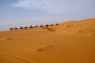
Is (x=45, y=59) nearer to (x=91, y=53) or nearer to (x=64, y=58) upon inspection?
(x=64, y=58)

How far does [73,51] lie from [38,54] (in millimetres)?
1658

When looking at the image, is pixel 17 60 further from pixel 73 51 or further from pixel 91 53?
pixel 91 53

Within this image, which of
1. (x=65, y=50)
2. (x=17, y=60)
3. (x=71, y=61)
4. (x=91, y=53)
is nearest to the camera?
(x=71, y=61)

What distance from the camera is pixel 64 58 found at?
21.8ft

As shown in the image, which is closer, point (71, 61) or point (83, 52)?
point (71, 61)

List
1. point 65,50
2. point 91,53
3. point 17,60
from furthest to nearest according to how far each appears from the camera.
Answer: point 65,50, point 91,53, point 17,60

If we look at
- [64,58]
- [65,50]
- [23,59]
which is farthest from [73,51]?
[23,59]

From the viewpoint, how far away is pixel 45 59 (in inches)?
263

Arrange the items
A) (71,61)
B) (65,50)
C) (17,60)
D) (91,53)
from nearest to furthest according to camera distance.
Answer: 1. (71,61)
2. (17,60)
3. (91,53)
4. (65,50)

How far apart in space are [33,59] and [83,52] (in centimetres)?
231

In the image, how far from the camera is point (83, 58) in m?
6.44

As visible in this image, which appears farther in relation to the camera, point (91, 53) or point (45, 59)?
point (91, 53)

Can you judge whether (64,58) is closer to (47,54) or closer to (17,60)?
(47,54)

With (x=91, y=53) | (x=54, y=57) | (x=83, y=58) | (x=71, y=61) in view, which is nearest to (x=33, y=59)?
(x=54, y=57)
